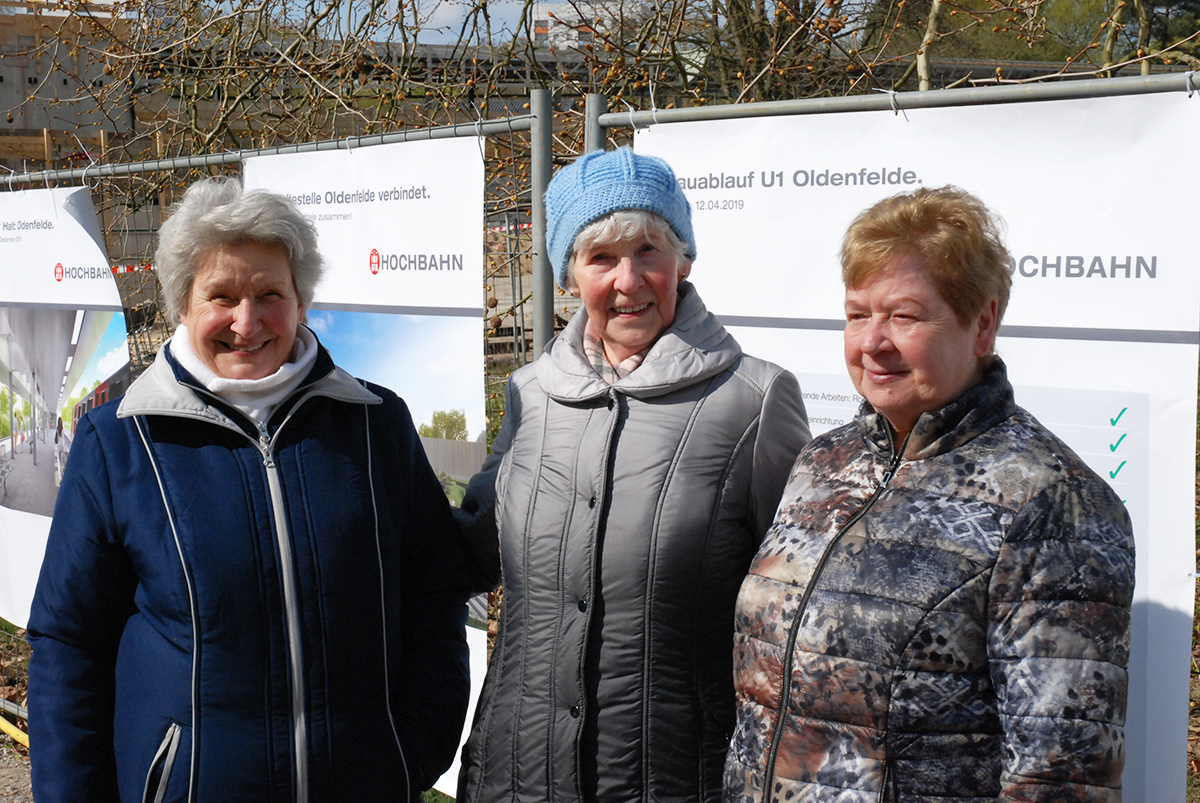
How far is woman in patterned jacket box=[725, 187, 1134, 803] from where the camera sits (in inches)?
59.3

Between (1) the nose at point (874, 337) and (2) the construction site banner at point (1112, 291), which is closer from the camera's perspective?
(1) the nose at point (874, 337)

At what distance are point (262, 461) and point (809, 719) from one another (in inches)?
45.2

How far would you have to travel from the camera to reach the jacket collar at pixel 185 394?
2.05 metres

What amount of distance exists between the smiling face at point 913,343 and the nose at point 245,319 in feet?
3.95

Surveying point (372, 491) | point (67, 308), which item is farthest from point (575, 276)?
point (67, 308)

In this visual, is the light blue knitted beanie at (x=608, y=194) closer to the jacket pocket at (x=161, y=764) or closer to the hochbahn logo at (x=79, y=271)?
the jacket pocket at (x=161, y=764)

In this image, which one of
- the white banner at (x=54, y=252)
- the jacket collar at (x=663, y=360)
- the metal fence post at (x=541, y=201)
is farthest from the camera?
the white banner at (x=54, y=252)

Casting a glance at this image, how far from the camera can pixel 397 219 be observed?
3.30 m

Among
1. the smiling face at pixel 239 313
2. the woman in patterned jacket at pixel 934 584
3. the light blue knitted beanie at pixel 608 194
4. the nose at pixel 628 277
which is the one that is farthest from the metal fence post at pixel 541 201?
the woman in patterned jacket at pixel 934 584

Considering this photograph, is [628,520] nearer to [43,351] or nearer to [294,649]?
[294,649]

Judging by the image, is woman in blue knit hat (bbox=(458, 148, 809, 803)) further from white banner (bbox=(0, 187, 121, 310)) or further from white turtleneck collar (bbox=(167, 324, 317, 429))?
white banner (bbox=(0, 187, 121, 310))

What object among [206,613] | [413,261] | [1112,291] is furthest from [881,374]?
[413,261]

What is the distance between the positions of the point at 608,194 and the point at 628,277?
6.8 inches

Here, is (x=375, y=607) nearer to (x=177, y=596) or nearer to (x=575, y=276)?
(x=177, y=596)
